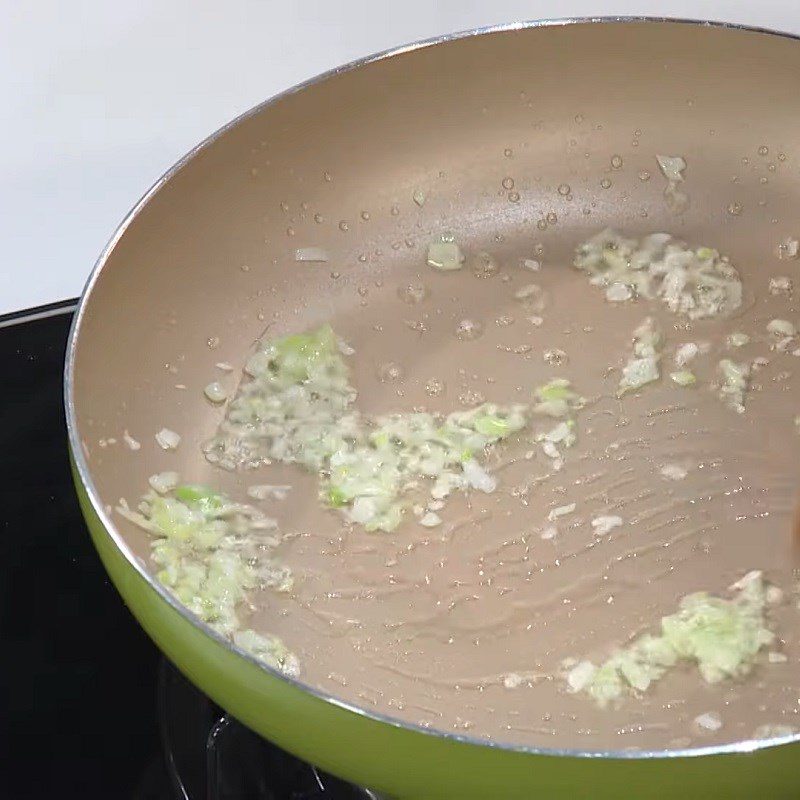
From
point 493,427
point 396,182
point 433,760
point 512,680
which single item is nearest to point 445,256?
point 396,182

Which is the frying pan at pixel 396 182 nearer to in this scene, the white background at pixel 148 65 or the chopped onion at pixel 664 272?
the chopped onion at pixel 664 272

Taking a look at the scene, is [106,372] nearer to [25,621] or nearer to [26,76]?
[25,621]

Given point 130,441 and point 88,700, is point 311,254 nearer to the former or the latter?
point 130,441

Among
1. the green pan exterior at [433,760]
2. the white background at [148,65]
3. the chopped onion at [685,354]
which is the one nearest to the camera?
the green pan exterior at [433,760]

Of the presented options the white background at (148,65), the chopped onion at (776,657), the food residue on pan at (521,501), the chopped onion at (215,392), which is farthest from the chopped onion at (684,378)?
the white background at (148,65)

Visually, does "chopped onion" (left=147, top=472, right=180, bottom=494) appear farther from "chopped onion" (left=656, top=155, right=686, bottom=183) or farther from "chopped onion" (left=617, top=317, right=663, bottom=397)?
"chopped onion" (left=656, top=155, right=686, bottom=183)
